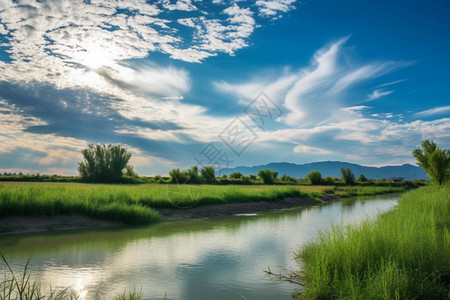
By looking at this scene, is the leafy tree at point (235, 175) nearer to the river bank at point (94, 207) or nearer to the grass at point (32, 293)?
the river bank at point (94, 207)

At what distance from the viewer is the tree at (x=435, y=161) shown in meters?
19.4

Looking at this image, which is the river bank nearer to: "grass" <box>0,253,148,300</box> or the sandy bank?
the sandy bank

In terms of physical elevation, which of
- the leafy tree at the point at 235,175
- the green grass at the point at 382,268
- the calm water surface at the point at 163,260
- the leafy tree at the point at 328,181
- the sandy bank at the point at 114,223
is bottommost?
the calm water surface at the point at 163,260

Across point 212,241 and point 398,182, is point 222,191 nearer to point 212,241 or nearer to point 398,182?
point 212,241

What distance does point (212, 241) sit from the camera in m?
9.78

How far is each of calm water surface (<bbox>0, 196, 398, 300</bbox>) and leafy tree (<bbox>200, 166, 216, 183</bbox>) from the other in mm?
26638

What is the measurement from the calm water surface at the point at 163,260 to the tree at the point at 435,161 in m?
12.0

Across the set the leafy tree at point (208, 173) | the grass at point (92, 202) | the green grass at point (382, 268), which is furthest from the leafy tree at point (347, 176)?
the green grass at point (382, 268)

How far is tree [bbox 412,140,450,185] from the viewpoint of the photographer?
19.4 metres

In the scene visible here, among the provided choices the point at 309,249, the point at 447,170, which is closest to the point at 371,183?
the point at 447,170

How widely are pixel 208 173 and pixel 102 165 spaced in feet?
41.4

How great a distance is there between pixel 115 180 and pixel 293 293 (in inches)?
1478

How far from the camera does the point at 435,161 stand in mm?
19609

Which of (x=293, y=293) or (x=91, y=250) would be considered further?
(x=91, y=250)
